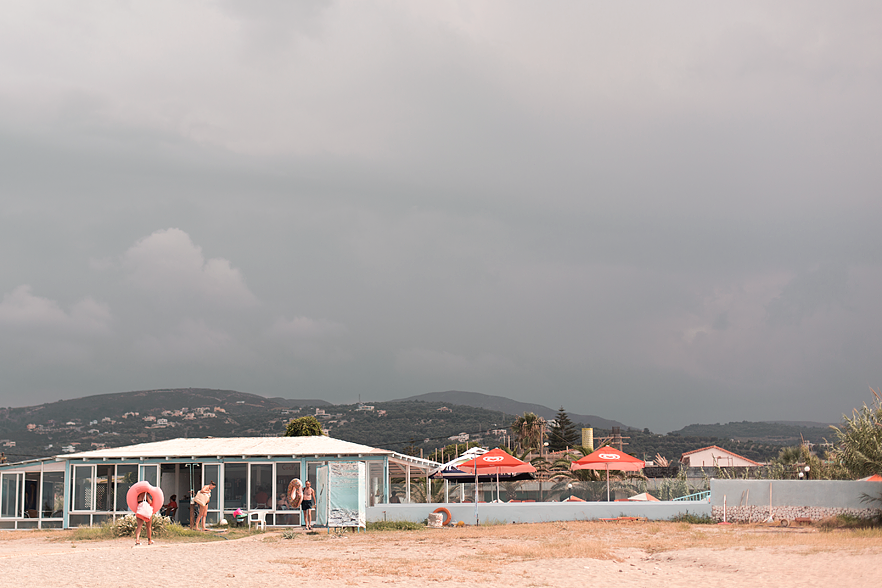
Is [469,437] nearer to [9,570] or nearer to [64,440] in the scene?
[64,440]

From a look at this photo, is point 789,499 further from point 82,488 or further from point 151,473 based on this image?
point 82,488

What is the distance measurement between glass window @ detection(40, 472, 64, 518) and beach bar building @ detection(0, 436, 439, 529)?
3 cm

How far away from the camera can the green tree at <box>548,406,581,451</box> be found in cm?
9106

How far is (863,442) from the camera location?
23.0 m

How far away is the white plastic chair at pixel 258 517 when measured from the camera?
84.7ft

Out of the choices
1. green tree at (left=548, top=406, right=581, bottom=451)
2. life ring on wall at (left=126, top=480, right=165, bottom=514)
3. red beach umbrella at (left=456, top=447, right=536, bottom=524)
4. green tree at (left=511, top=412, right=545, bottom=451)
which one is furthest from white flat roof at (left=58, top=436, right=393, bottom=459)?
green tree at (left=548, top=406, right=581, bottom=451)

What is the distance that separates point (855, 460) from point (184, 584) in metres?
18.7

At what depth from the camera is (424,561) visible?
1647 centimetres

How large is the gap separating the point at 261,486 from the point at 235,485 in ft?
2.86

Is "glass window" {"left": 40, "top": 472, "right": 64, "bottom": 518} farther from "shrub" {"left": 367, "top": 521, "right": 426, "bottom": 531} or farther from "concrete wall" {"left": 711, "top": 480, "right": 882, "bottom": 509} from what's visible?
"concrete wall" {"left": 711, "top": 480, "right": 882, "bottom": 509}

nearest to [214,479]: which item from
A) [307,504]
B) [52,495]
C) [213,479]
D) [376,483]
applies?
[213,479]

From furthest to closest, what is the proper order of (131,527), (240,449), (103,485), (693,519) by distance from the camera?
(103,485) → (240,449) → (693,519) → (131,527)

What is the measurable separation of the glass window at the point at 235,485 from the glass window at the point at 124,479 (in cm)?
332

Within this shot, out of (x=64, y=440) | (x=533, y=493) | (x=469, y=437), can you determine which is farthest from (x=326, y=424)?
(x=533, y=493)
